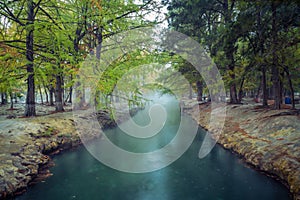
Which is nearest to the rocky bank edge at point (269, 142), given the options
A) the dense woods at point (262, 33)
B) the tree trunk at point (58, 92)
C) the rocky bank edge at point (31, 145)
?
the dense woods at point (262, 33)

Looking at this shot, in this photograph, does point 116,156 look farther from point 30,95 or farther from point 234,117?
point 234,117

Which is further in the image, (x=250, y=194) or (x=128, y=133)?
(x=128, y=133)

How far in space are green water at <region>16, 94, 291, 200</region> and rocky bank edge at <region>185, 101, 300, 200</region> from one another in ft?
1.52

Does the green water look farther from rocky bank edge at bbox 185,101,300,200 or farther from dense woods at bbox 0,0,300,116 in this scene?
dense woods at bbox 0,0,300,116

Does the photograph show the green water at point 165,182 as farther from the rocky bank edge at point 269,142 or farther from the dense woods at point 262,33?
the dense woods at point 262,33

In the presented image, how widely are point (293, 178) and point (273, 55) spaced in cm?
700

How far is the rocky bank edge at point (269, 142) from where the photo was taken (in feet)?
23.2

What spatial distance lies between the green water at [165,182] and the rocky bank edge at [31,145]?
51cm

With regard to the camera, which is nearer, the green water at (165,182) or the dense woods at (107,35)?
the green water at (165,182)

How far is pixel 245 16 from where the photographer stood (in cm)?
1065

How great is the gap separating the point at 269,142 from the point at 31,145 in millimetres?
11362

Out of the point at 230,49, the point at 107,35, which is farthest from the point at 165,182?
the point at 107,35

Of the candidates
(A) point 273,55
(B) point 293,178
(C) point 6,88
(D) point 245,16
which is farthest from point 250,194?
(C) point 6,88

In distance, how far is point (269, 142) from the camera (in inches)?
362
